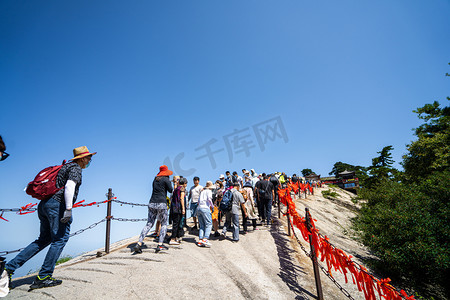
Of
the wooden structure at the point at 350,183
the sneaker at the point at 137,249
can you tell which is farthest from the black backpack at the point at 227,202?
the wooden structure at the point at 350,183

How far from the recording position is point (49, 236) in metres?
3.51

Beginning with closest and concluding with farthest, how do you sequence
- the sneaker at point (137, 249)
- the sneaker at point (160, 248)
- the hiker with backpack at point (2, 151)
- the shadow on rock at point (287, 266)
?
the hiker with backpack at point (2, 151) → the shadow on rock at point (287, 266) → the sneaker at point (137, 249) → the sneaker at point (160, 248)

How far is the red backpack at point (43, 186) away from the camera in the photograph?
3293 mm

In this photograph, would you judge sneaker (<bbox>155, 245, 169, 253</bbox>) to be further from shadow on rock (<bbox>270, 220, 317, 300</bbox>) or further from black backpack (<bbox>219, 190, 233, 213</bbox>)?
shadow on rock (<bbox>270, 220, 317, 300</bbox>)

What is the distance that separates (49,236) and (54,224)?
1.05ft

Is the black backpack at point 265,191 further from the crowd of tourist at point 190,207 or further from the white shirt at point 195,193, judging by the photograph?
the white shirt at point 195,193

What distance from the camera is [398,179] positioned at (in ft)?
63.8

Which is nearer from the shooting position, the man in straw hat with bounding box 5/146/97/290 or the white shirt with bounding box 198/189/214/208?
the man in straw hat with bounding box 5/146/97/290

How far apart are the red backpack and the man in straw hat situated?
66 mm

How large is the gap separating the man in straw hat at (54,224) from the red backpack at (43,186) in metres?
0.07

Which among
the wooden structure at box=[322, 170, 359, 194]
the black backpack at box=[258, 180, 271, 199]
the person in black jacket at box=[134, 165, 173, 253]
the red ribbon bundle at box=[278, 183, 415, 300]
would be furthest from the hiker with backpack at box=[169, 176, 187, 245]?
the wooden structure at box=[322, 170, 359, 194]

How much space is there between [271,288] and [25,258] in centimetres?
443

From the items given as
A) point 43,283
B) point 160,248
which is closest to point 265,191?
point 160,248

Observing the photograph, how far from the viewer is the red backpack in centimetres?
329
